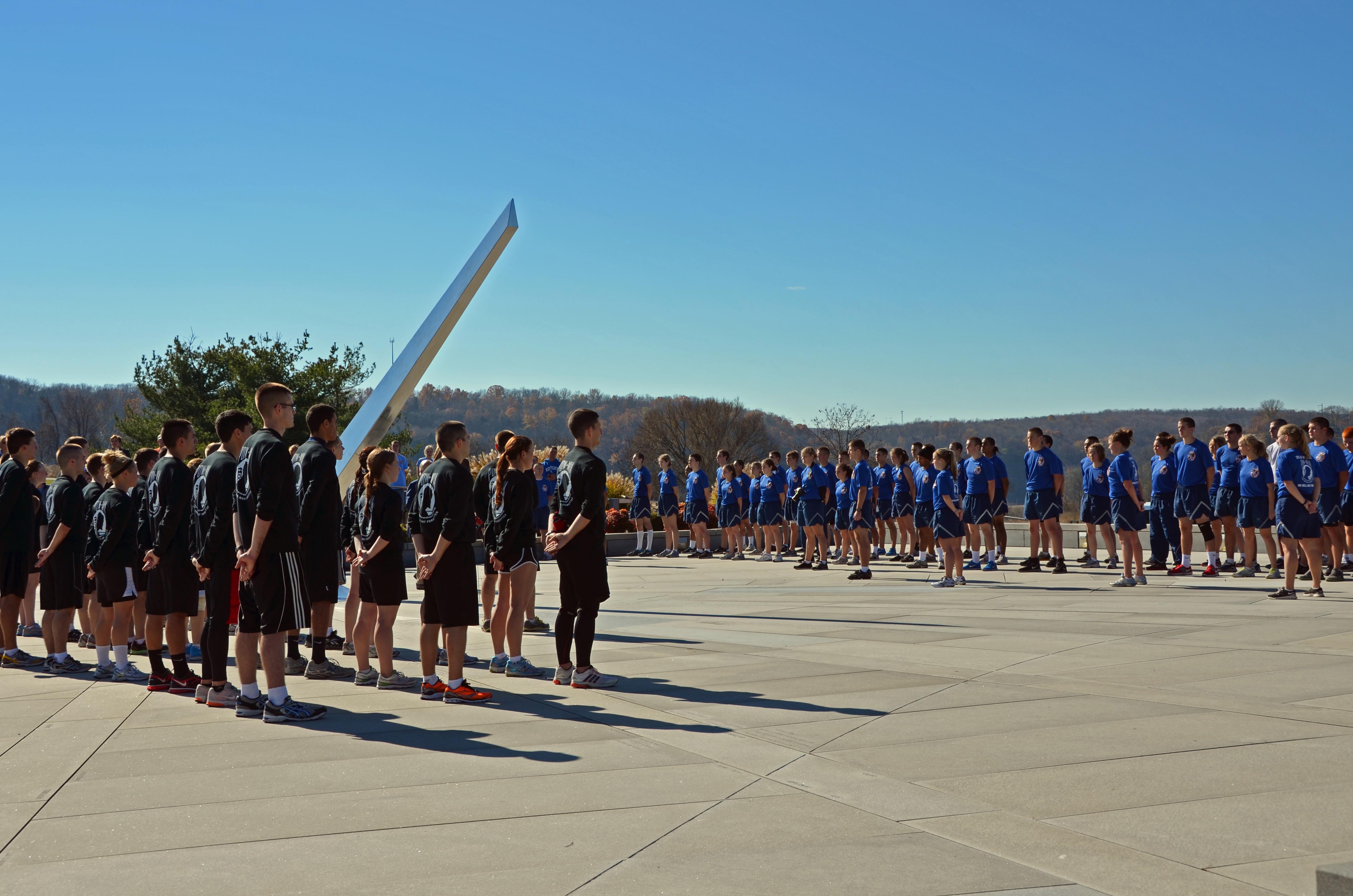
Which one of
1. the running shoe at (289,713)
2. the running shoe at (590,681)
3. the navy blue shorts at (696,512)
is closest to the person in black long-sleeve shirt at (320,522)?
the running shoe at (289,713)

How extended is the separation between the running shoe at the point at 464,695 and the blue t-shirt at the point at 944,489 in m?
7.80

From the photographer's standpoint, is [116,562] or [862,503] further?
[862,503]

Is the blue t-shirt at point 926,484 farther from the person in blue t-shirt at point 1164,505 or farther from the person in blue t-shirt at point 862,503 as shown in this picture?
the person in blue t-shirt at point 1164,505

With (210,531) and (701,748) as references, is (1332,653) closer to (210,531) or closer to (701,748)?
(701,748)

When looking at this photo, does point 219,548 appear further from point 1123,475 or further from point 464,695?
point 1123,475

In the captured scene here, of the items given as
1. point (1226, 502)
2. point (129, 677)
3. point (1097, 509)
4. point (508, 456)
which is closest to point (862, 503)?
point (1097, 509)

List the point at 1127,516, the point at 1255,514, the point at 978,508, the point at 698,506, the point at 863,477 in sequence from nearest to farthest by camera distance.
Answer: the point at 1255,514 → the point at 1127,516 → the point at 978,508 → the point at 863,477 → the point at 698,506

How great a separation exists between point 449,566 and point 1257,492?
34.2 ft

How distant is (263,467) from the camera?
6148 millimetres

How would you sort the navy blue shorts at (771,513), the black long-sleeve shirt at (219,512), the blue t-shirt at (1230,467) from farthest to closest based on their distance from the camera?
the navy blue shorts at (771,513) → the blue t-shirt at (1230,467) → the black long-sleeve shirt at (219,512)

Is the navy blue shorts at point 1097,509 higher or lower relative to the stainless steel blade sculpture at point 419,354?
lower

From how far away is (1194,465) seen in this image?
14.4 m

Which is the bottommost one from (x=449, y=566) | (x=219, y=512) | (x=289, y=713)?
(x=289, y=713)

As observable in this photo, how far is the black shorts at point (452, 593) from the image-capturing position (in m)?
6.77
